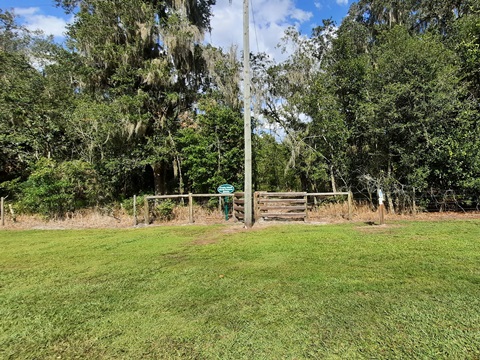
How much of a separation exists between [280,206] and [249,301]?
5458 mm

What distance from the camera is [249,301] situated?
2746 millimetres

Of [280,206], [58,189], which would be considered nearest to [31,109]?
[58,189]

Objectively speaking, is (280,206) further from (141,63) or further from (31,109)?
(31,109)

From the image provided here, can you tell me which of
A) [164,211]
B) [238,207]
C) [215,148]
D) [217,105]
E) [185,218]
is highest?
[217,105]

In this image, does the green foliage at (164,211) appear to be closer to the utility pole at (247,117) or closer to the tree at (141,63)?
the tree at (141,63)

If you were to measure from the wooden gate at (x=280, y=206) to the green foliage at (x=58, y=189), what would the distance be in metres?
6.78

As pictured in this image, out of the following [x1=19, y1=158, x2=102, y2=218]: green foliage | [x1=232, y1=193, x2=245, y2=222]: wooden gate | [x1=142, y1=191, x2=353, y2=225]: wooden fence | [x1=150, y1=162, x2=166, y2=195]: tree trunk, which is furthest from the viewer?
[x1=150, y1=162, x2=166, y2=195]: tree trunk

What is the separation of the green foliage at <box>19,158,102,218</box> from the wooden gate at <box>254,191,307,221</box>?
6.78m

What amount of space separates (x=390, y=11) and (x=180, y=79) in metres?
9.80

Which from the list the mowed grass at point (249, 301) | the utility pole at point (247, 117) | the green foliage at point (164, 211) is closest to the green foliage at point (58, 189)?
the green foliage at point (164, 211)

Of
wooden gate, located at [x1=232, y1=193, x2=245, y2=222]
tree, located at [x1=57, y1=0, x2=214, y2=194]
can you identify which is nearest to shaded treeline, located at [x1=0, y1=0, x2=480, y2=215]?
tree, located at [x1=57, y1=0, x2=214, y2=194]

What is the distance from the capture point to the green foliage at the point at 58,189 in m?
9.27

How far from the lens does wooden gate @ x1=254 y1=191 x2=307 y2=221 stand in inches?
316

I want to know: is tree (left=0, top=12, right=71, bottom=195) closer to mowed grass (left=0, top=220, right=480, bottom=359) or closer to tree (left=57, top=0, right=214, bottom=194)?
tree (left=57, top=0, right=214, bottom=194)
